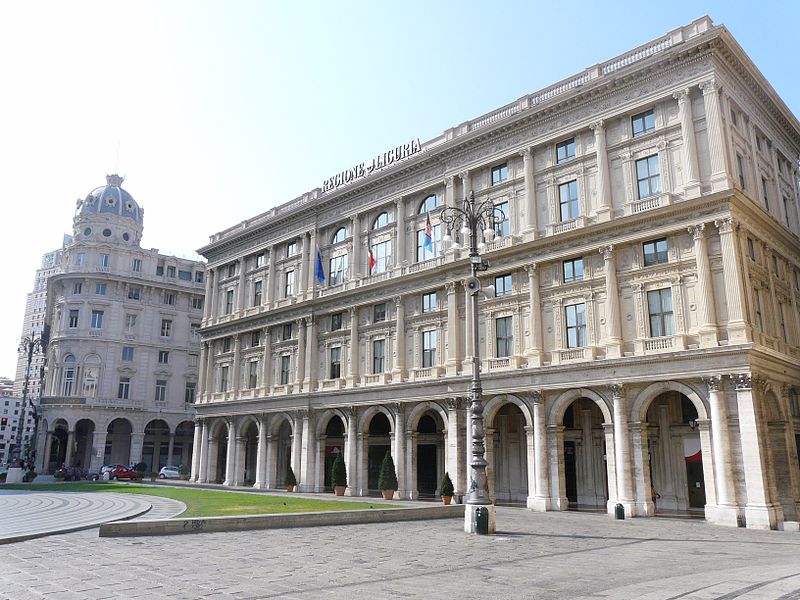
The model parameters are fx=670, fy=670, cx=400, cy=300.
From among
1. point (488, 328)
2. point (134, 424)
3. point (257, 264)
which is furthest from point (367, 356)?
point (134, 424)

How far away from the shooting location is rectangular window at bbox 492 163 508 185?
41.1 metres

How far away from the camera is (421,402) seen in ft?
139

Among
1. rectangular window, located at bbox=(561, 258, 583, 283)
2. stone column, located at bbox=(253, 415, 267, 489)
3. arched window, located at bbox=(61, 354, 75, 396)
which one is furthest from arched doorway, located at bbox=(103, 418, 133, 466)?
rectangular window, located at bbox=(561, 258, 583, 283)

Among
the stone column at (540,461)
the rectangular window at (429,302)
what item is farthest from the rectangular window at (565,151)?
the stone column at (540,461)

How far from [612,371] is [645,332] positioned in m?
2.50

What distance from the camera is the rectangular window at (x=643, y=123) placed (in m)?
35.0

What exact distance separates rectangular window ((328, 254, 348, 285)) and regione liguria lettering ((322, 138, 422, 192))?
19.1 feet

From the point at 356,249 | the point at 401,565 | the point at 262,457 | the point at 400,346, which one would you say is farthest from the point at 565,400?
the point at 262,457

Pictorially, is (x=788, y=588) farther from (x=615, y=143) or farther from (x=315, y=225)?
(x=315, y=225)

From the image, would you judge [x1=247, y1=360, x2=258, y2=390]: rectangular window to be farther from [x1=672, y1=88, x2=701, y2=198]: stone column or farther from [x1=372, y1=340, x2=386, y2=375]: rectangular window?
[x1=672, y1=88, x2=701, y2=198]: stone column

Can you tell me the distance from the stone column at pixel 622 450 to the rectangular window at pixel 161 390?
61412 mm

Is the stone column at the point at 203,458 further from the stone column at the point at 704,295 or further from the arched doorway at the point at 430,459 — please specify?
the stone column at the point at 704,295

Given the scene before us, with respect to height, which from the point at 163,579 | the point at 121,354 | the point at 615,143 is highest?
the point at 615,143

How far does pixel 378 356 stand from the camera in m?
46.5
